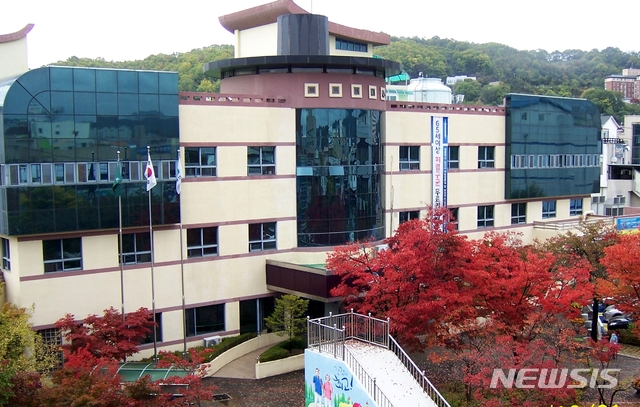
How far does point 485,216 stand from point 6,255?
28549mm

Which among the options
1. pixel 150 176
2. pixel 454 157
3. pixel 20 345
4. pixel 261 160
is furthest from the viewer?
pixel 454 157

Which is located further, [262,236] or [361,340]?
[262,236]

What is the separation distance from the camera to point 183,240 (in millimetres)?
31469

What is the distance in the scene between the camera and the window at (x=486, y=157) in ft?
142

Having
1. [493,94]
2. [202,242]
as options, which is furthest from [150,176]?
[493,94]

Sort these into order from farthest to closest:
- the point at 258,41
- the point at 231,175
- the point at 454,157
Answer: the point at 258,41 < the point at 454,157 < the point at 231,175

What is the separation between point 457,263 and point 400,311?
2971 mm

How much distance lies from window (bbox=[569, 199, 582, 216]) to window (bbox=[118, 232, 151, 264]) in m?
32.2

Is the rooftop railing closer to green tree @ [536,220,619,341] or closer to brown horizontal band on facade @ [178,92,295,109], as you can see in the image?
brown horizontal band on facade @ [178,92,295,109]

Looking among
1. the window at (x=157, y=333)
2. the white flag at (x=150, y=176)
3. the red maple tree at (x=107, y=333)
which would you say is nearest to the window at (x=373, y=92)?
the white flag at (x=150, y=176)

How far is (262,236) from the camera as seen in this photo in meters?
34.0

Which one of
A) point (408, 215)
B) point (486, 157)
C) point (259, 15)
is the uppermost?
point (259, 15)

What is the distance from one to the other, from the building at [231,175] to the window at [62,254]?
0.19 feet

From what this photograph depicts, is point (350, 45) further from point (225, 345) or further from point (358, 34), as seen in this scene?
point (225, 345)
